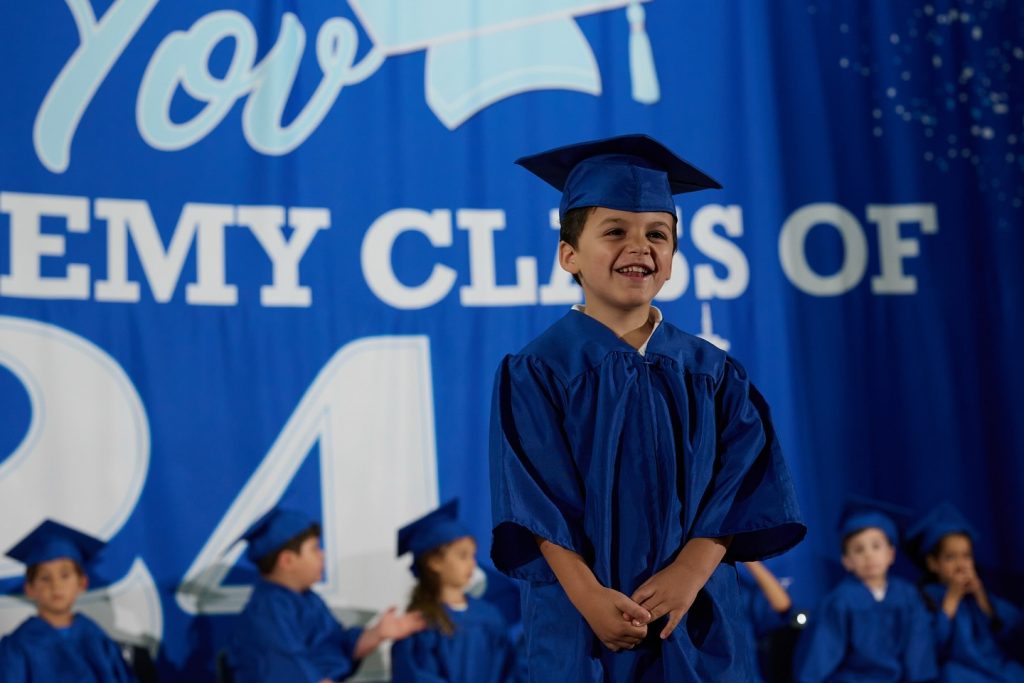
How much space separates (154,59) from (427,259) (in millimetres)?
1197

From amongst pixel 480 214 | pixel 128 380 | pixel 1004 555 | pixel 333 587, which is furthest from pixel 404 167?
pixel 1004 555

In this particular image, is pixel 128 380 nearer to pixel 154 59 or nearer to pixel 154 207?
pixel 154 207

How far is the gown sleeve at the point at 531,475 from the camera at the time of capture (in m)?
1.74

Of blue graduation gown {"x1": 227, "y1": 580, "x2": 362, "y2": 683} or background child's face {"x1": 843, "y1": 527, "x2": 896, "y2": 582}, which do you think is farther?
background child's face {"x1": 843, "y1": 527, "x2": 896, "y2": 582}

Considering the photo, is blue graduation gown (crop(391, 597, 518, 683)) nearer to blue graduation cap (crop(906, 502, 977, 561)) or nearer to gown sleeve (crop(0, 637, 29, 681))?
gown sleeve (crop(0, 637, 29, 681))

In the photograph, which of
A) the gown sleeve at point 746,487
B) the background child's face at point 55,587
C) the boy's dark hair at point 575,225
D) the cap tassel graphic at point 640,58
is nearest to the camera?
the gown sleeve at point 746,487

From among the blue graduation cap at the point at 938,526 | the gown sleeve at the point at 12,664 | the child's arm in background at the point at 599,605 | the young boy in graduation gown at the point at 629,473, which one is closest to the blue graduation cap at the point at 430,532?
the gown sleeve at the point at 12,664

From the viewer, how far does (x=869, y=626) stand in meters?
4.25

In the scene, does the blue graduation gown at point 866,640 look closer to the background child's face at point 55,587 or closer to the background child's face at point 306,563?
the background child's face at point 306,563

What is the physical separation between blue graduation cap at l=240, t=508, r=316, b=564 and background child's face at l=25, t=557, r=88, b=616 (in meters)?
0.55

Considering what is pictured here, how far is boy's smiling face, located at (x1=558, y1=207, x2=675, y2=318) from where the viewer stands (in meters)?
1.83

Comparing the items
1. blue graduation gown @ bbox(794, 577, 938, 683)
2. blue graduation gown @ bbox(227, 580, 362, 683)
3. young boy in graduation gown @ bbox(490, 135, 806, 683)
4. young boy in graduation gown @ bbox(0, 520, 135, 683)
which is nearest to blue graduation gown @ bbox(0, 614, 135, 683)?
young boy in graduation gown @ bbox(0, 520, 135, 683)

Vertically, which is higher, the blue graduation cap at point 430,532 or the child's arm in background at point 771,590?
the blue graduation cap at point 430,532

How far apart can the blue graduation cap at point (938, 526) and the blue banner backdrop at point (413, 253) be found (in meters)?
0.27
